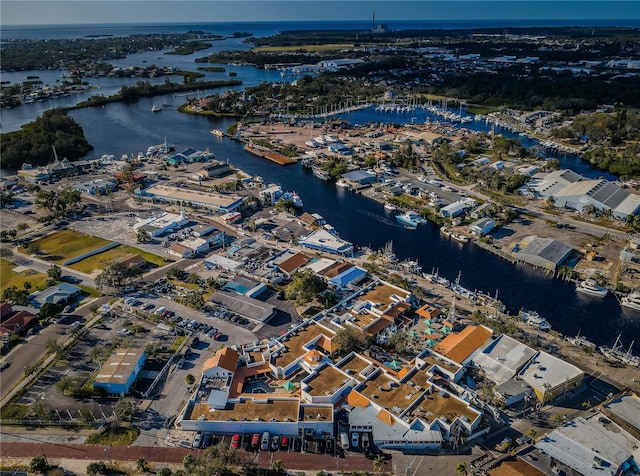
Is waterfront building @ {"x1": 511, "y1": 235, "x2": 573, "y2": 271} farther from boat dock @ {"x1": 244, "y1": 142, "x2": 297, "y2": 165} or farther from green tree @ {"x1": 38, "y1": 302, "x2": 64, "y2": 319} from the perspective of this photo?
green tree @ {"x1": 38, "y1": 302, "x2": 64, "y2": 319}

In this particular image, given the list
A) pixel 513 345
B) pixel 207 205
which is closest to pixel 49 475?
pixel 513 345

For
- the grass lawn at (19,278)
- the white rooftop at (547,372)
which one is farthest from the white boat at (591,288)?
the grass lawn at (19,278)

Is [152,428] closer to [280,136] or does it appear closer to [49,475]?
[49,475]

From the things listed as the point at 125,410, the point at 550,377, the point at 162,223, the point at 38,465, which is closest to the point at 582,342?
the point at 550,377

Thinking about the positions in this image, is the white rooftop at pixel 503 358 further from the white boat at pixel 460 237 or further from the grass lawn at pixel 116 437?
the grass lawn at pixel 116 437

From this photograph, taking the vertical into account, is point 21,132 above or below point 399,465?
above

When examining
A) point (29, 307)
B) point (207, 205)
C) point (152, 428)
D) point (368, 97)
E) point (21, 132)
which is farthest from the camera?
point (368, 97)

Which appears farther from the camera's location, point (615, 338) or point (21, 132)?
point (21, 132)
